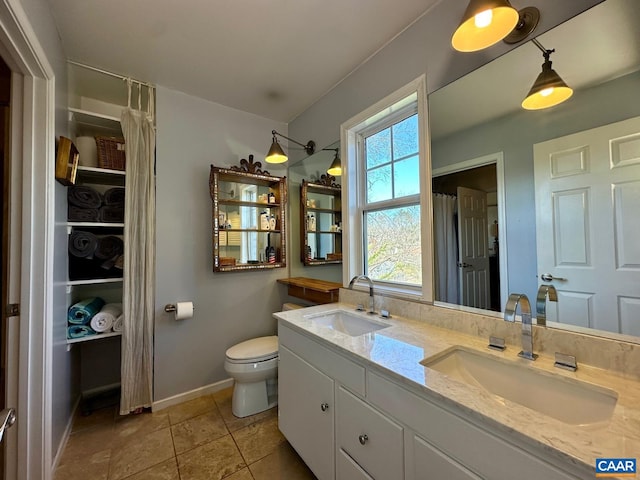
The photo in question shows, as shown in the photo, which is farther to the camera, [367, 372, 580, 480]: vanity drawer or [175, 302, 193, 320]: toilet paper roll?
[175, 302, 193, 320]: toilet paper roll

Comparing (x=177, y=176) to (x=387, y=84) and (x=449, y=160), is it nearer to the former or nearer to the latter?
(x=387, y=84)

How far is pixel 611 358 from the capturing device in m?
0.89

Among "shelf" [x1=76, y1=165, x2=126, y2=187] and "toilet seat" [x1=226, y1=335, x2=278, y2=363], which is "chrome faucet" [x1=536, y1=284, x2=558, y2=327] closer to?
"toilet seat" [x1=226, y1=335, x2=278, y2=363]

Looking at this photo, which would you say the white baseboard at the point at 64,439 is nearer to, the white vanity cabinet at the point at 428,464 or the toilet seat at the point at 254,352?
the toilet seat at the point at 254,352

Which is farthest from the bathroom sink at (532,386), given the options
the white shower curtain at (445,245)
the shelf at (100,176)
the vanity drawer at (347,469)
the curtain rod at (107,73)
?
the curtain rod at (107,73)

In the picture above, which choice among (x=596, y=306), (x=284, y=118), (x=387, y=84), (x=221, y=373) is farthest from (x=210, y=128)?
(x=596, y=306)

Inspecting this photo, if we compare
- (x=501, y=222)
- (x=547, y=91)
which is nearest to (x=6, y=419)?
(x=501, y=222)

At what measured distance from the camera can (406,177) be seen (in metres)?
1.70

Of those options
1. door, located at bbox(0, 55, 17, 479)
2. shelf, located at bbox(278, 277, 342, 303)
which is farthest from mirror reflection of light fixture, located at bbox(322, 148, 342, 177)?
door, located at bbox(0, 55, 17, 479)

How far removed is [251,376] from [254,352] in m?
0.16

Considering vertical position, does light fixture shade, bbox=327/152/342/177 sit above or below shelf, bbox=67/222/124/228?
above

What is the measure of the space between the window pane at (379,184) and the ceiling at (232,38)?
771 millimetres

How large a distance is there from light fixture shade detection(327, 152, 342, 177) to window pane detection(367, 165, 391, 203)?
0.23m

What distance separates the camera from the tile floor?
1.45 m
